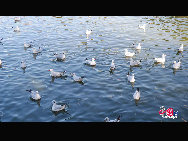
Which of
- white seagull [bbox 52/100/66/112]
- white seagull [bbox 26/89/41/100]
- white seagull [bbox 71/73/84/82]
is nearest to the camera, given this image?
white seagull [bbox 52/100/66/112]

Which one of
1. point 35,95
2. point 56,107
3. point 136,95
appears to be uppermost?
point 35,95

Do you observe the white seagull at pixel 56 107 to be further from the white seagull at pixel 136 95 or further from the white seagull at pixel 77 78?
the white seagull at pixel 136 95

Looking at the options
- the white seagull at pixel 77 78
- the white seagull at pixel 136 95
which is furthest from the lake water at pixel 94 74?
the white seagull at pixel 77 78

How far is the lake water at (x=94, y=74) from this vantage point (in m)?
16.2

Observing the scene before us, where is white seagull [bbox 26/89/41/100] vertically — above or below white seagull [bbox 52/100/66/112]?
above

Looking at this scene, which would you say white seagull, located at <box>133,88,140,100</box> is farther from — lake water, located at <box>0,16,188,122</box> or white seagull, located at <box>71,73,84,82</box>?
white seagull, located at <box>71,73,84,82</box>

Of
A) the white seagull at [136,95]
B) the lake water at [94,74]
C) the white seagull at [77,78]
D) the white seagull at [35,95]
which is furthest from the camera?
the white seagull at [77,78]

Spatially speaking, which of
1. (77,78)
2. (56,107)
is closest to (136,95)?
(77,78)

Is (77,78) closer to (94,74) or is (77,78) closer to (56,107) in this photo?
(94,74)

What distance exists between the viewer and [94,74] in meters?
21.8

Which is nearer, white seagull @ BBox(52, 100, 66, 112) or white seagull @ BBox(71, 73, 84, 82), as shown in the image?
white seagull @ BBox(52, 100, 66, 112)

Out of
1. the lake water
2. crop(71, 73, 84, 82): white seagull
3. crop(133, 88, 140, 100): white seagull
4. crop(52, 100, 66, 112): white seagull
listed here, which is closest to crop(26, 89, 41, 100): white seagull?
the lake water

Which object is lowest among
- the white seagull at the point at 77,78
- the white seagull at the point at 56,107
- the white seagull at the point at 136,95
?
the white seagull at the point at 56,107

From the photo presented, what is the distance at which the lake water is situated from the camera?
638 inches
